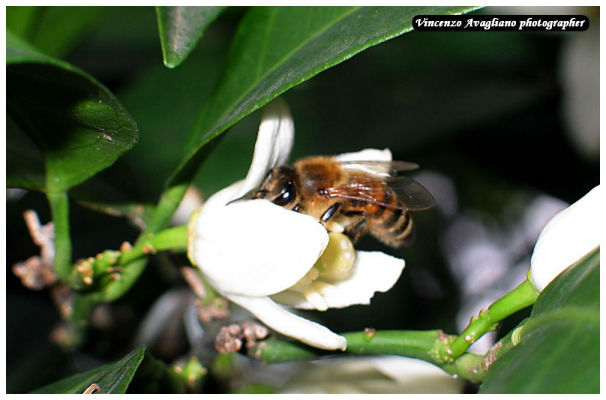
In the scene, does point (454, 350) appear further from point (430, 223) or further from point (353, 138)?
point (430, 223)

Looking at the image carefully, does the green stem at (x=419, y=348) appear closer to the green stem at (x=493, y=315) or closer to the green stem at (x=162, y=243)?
the green stem at (x=493, y=315)

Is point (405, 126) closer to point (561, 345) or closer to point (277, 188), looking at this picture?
point (277, 188)

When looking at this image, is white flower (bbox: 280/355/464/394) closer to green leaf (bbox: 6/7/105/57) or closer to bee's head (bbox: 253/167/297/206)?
bee's head (bbox: 253/167/297/206)

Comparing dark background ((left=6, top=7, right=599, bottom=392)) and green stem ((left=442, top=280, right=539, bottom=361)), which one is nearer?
green stem ((left=442, top=280, right=539, bottom=361))

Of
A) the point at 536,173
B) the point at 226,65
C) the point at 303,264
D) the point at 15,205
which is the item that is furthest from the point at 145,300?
the point at 536,173

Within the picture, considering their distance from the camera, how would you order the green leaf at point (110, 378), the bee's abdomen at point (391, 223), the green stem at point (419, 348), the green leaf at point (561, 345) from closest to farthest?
the green leaf at point (561, 345)
the green leaf at point (110, 378)
the green stem at point (419, 348)
the bee's abdomen at point (391, 223)

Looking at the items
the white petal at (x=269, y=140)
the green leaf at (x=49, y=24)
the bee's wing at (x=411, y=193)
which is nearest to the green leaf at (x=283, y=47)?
the white petal at (x=269, y=140)

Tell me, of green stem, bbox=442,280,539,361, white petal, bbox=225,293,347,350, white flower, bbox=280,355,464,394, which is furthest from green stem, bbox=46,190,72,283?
green stem, bbox=442,280,539,361
